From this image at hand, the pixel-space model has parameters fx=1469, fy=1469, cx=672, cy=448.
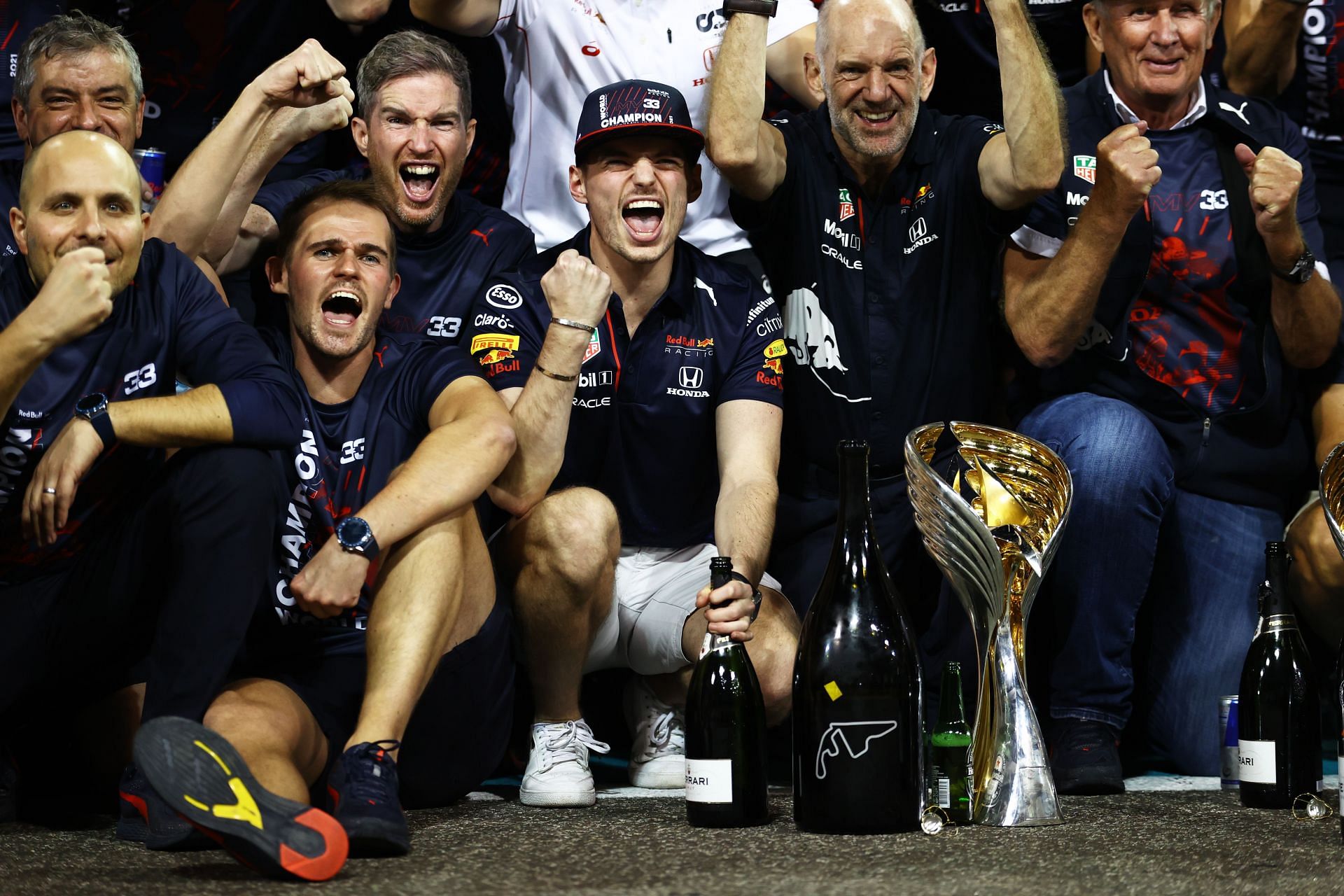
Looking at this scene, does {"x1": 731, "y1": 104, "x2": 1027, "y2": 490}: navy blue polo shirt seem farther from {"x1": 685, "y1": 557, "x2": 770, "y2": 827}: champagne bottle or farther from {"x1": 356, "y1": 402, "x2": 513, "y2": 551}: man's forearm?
{"x1": 685, "y1": 557, "x2": 770, "y2": 827}: champagne bottle

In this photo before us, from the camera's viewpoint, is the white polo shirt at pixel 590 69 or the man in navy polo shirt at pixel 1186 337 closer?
the man in navy polo shirt at pixel 1186 337

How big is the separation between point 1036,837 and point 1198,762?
1111 millimetres

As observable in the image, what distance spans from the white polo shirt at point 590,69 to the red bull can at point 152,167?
0.83m

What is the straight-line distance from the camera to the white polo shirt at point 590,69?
3518 mm

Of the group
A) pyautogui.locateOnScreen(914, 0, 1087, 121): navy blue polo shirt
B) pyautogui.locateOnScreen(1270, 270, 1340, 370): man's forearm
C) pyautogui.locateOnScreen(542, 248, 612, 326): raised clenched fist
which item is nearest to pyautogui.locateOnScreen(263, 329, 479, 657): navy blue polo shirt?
pyautogui.locateOnScreen(542, 248, 612, 326): raised clenched fist

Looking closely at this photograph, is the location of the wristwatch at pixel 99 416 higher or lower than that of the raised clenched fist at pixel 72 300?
lower

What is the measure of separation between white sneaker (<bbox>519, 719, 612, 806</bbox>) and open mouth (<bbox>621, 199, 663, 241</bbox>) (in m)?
0.98

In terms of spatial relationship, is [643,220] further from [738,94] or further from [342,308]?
[342,308]

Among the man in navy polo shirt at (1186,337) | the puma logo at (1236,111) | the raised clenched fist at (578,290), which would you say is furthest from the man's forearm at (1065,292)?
the raised clenched fist at (578,290)

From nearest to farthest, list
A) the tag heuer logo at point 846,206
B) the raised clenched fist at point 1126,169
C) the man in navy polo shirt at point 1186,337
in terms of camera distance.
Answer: the raised clenched fist at point 1126,169 < the man in navy polo shirt at point 1186,337 < the tag heuer logo at point 846,206

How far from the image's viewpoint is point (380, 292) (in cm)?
274

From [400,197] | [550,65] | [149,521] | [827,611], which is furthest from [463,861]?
[550,65]

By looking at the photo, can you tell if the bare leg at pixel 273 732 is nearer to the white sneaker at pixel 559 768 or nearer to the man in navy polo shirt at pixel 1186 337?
A: the white sneaker at pixel 559 768

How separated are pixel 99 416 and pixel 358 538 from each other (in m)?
0.45
